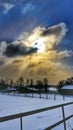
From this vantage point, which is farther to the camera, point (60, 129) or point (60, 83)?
point (60, 83)

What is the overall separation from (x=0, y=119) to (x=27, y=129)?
256 inches

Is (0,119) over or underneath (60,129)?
over

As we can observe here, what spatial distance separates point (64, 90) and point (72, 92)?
14.4 feet

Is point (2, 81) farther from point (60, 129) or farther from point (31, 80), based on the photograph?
point (60, 129)

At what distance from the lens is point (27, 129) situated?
33.3ft

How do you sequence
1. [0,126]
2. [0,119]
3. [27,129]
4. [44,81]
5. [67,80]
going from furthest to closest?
[44,81]
[67,80]
[0,126]
[27,129]
[0,119]

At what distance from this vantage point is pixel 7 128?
10.6 metres

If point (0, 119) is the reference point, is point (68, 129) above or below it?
below

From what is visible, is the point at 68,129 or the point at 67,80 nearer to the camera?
the point at 68,129

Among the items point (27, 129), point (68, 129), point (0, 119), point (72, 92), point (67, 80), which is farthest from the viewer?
point (67, 80)

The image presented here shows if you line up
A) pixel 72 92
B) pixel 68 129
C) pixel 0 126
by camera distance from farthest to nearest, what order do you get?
pixel 72 92 → pixel 0 126 → pixel 68 129

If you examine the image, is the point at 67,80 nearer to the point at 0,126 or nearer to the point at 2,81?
the point at 2,81

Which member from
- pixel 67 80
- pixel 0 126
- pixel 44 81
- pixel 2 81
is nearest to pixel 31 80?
pixel 44 81

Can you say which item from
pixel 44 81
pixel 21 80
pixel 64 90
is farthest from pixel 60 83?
pixel 64 90
